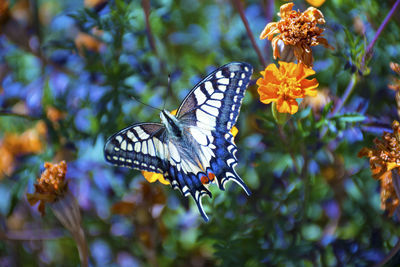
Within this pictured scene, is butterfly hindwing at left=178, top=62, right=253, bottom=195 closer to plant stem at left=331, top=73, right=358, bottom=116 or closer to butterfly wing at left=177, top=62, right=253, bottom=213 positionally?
butterfly wing at left=177, top=62, right=253, bottom=213

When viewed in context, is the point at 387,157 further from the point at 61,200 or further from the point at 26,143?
the point at 26,143

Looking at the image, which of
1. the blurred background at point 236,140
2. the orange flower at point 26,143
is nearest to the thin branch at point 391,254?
the blurred background at point 236,140

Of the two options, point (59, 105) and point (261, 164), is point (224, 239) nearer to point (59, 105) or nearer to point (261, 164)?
point (261, 164)

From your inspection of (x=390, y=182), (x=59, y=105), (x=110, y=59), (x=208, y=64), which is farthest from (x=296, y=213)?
(x=59, y=105)

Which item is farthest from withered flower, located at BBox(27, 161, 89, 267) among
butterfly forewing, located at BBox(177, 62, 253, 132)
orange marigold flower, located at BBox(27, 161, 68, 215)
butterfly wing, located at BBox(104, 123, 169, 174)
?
butterfly forewing, located at BBox(177, 62, 253, 132)

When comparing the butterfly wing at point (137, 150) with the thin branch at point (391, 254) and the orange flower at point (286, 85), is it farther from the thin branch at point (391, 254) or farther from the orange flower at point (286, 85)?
the thin branch at point (391, 254)
